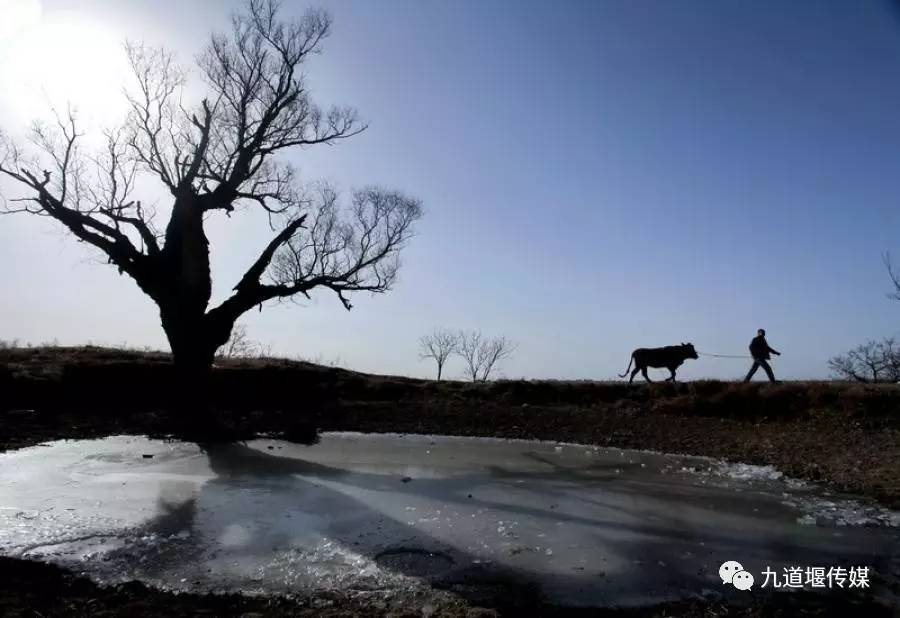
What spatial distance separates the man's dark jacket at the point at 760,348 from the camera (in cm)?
1712

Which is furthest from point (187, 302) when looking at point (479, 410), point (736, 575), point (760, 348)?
point (760, 348)

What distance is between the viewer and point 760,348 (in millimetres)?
17156

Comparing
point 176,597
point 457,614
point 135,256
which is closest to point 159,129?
point 135,256

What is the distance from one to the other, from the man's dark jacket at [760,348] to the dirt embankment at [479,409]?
1727 mm

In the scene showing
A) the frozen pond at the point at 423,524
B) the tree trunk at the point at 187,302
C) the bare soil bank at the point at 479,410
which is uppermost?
the tree trunk at the point at 187,302

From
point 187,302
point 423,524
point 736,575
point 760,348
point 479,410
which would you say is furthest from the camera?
point 760,348

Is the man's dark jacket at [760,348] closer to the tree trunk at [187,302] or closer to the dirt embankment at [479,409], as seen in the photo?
the dirt embankment at [479,409]

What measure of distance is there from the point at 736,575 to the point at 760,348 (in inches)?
510

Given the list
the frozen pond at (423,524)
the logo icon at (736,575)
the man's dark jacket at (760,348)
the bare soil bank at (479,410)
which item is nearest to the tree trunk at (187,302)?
the bare soil bank at (479,410)

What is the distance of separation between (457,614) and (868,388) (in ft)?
41.7

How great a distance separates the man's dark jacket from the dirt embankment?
1.73m

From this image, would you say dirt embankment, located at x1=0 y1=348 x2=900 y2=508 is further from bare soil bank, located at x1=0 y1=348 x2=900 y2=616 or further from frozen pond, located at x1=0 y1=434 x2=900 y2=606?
frozen pond, located at x1=0 y1=434 x2=900 y2=606

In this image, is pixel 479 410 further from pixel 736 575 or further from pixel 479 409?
pixel 736 575

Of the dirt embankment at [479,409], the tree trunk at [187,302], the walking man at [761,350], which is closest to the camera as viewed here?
the dirt embankment at [479,409]
